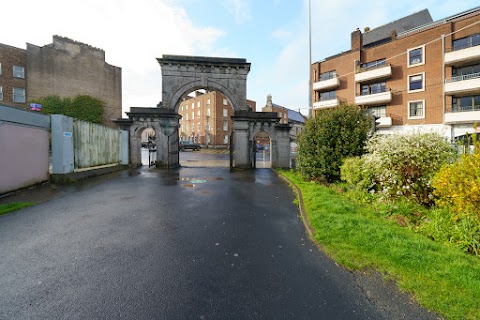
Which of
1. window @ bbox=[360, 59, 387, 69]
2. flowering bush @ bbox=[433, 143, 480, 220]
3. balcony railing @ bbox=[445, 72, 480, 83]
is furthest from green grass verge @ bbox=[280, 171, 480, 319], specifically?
window @ bbox=[360, 59, 387, 69]

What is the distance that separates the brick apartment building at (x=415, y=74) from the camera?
20859mm

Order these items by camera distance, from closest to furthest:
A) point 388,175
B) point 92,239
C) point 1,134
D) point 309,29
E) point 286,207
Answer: point 92,239, point 388,175, point 286,207, point 1,134, point 309,29

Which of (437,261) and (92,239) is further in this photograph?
(92,239)

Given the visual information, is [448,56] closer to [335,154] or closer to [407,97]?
[407,97]

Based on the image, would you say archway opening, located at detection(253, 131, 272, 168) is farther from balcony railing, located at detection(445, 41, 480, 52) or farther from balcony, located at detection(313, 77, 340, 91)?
balcony railing, located at detection(445, 41, 480, 52)

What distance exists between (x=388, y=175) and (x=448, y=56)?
2664cm

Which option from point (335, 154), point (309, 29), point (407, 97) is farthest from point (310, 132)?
point (407, 97)

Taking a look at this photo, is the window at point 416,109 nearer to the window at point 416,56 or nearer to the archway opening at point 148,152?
the window at point 416,56

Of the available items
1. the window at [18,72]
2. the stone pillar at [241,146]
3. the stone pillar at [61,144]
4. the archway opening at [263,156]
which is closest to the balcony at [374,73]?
the archway opening at [263,156]

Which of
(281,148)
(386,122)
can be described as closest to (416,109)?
(386,122)

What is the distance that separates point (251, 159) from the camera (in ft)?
52.9

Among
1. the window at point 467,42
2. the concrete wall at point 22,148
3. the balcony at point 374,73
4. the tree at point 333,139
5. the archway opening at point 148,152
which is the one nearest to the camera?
the concrete wall at point 22,148

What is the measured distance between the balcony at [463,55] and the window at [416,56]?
7.59 feet

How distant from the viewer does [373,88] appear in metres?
27.7
